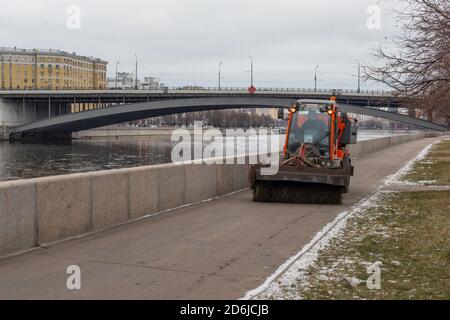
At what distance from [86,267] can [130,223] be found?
354cm

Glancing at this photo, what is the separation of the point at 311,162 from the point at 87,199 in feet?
22.1

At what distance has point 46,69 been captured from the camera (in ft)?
443

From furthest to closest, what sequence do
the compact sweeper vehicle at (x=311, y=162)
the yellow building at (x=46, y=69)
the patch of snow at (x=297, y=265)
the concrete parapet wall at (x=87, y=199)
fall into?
the yellow building at (x=46, y=69), the compact sweeper vehicle at (x=311, y=162), the concrete parapet wall at (x=87, y=199), the patch of snow at (x=297, y=265)

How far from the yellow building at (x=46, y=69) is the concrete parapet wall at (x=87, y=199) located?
120446 mm

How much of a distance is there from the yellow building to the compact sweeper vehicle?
11833 centimetres

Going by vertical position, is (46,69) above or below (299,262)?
above

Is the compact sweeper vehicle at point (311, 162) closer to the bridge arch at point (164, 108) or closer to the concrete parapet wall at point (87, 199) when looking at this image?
the concrete parapet wall at point (87, 199)

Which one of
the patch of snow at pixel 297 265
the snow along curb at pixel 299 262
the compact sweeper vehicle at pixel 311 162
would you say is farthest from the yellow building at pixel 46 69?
the patch of snow at pixel 297 265

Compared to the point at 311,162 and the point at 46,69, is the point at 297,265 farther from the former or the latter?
the point at 46,69

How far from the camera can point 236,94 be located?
73.8m

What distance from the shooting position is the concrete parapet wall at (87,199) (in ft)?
28.5

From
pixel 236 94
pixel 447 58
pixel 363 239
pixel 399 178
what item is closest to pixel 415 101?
pixel 447 58

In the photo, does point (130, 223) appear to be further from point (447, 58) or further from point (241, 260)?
point (447, 58)

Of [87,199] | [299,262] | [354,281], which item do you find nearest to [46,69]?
[87,199]
